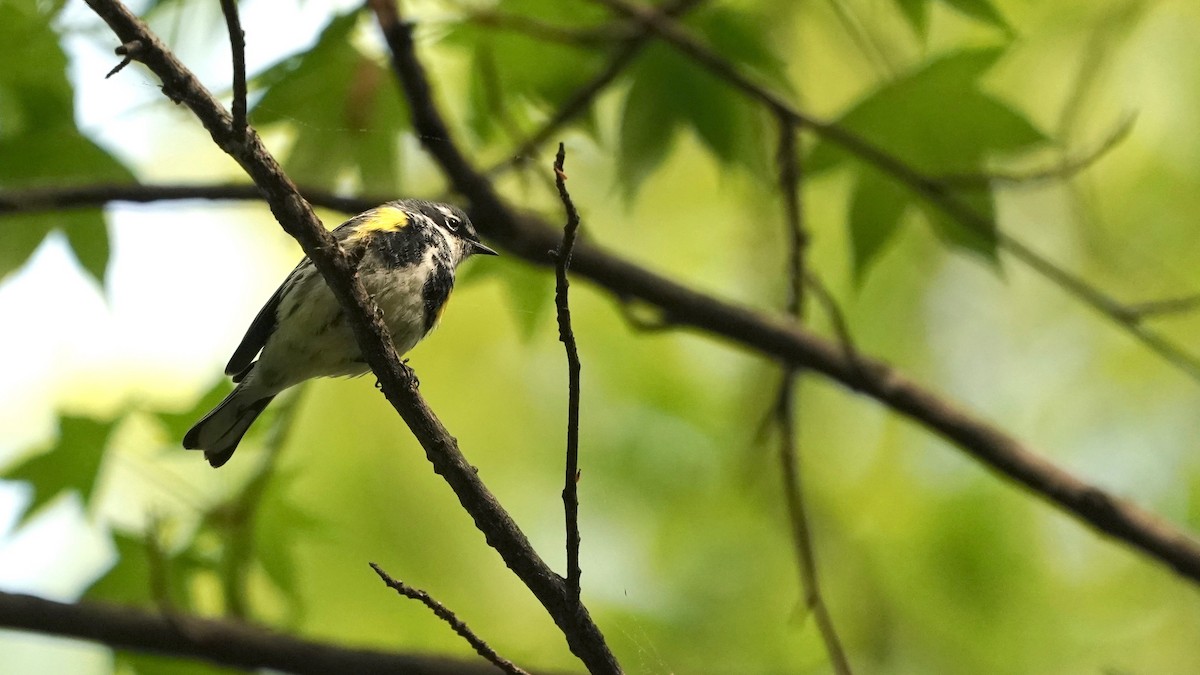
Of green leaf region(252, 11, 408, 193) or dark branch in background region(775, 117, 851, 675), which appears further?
dark branch in background region(775, 117, 851, 675)

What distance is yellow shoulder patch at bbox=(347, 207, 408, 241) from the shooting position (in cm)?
306

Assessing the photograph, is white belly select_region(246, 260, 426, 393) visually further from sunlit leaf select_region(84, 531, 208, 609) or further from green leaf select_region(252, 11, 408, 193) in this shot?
sunlit leaf select_region(84, 531, 208, 609)

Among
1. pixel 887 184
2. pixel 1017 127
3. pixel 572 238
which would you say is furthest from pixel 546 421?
pixel 572 238

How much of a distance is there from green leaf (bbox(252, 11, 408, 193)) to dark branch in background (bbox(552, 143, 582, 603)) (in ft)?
4.91

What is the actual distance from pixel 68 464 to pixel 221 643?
79 centimetres

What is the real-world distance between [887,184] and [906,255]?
10.00 feet

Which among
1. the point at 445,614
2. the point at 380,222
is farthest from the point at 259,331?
the point at 445,614

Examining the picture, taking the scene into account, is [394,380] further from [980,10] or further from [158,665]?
[158,665]

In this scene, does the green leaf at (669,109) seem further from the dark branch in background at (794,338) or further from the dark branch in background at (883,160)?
the dark branch in background at (794,338)

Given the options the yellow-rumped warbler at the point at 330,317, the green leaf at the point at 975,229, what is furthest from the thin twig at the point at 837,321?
the yellow-rumped warbler at the point at 330,317

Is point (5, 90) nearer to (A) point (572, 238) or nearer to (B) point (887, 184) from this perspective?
(A) point (572, 238)

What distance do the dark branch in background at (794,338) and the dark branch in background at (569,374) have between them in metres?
1.49

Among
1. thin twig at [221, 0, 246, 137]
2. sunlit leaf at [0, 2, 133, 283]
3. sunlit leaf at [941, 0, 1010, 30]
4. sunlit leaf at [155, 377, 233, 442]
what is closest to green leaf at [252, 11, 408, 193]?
sunlit leaf at [0, 2, 133, 283]

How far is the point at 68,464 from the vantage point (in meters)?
3.55
